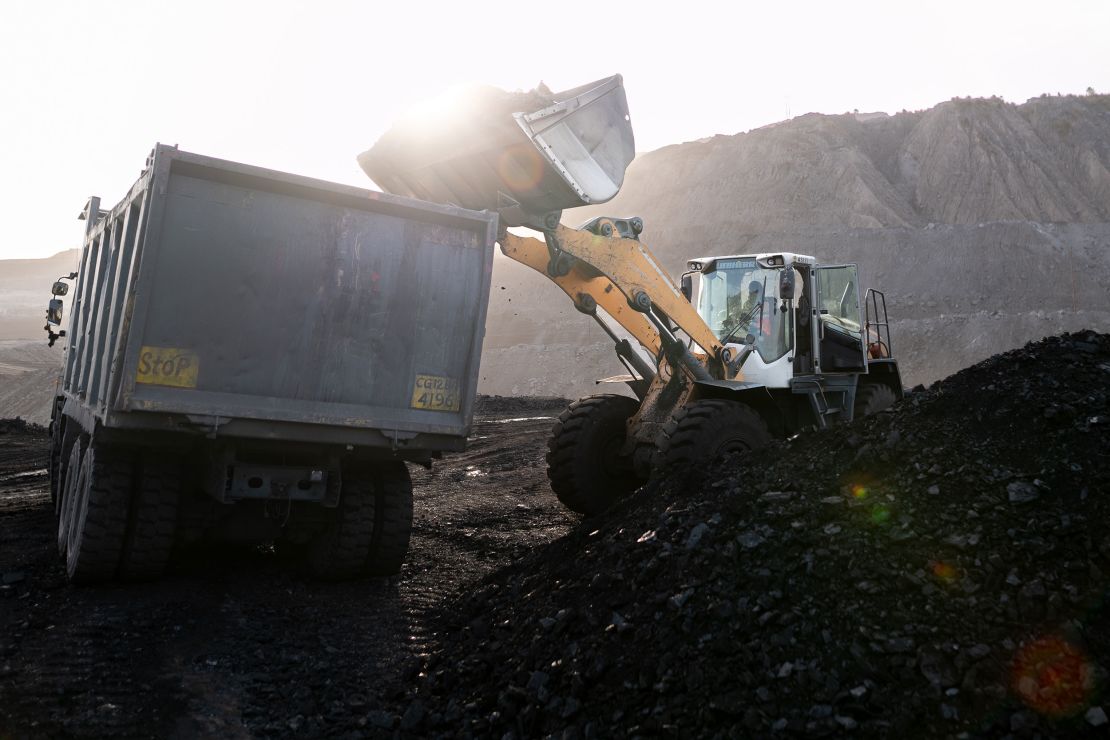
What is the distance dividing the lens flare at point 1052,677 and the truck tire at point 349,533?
177 inches

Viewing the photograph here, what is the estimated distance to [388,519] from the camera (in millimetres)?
6605

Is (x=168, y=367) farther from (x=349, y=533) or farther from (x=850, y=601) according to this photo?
(x=850, y=601)

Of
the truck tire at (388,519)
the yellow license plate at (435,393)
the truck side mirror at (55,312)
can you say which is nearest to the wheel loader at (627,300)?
the yellow license plate at (435,393)

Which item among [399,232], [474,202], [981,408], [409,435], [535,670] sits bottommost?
[535,670]

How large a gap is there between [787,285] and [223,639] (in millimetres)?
5652

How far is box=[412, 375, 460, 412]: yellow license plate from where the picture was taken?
6.25m

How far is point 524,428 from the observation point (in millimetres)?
17328

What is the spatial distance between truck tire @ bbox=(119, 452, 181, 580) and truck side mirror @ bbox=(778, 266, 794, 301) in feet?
17.9

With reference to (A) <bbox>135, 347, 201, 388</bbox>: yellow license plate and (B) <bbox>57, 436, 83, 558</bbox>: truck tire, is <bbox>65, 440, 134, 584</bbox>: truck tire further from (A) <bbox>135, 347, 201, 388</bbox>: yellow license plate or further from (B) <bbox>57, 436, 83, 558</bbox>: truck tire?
(A) <bbox>135, 347, 201, 388</bbox>: yellow license plate

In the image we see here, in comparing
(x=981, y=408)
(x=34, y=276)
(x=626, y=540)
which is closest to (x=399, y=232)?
(x=626, y=540)

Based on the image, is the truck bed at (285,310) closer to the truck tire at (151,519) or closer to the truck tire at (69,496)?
the truck tire at (151,519)

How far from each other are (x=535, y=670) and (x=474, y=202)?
4426 millimetres

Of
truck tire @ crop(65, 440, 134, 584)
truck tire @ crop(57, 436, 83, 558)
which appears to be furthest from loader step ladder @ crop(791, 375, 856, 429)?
truck tire @ crop(57, 436, 83, 558)

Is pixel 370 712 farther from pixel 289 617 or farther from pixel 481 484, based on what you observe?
pixel 481 484
